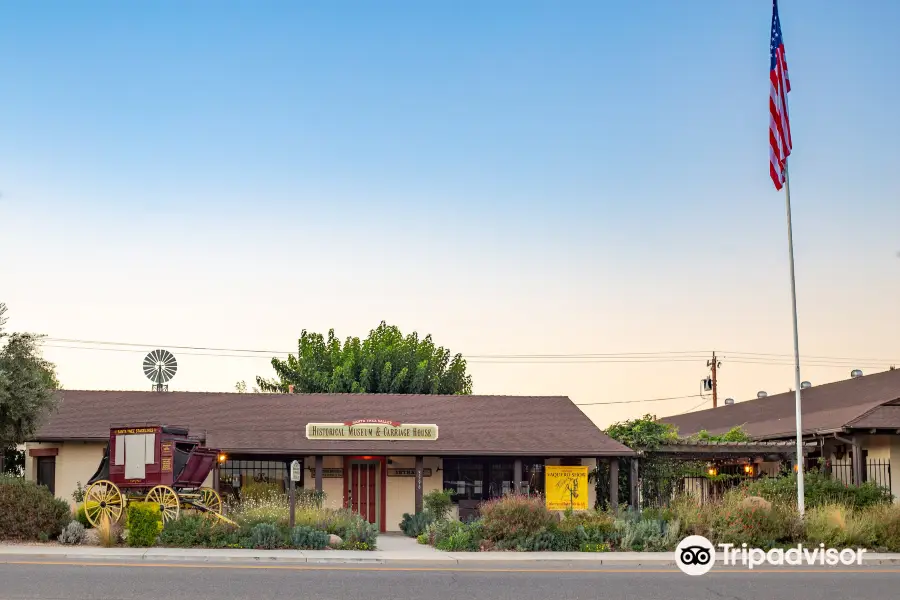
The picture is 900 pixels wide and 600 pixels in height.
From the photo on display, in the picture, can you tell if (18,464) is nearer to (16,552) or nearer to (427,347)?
(16,552)

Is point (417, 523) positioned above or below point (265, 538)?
below

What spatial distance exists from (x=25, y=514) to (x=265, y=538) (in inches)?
217

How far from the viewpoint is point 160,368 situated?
39.5 m

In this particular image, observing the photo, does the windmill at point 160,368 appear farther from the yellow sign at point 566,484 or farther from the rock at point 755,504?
the rock at point 755,504

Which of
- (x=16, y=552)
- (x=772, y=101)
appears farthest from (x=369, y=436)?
(x=772, y=101)

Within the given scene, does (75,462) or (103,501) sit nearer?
(103,501)

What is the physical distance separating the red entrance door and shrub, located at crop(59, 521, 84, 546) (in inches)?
445

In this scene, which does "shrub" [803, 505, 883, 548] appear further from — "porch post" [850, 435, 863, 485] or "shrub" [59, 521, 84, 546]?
→ "shrub" [59, 521, 84, 546]

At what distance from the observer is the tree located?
5475 centimetres

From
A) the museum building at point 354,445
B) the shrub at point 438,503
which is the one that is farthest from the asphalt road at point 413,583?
the museum building at point 354,445

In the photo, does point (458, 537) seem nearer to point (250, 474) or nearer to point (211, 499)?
point (211, 499)

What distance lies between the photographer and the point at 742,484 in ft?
→ 106

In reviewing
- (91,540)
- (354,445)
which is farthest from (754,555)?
(91,540)

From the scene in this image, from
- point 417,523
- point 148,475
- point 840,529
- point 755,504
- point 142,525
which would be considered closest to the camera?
point 142,525
